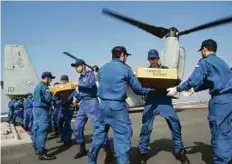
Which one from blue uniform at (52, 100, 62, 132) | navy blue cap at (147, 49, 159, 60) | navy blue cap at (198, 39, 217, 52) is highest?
navy blue cap at (198, 39, 217, 52)

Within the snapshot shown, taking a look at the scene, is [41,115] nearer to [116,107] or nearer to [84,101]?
[84,101]

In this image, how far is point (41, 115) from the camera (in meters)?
A: 7.75

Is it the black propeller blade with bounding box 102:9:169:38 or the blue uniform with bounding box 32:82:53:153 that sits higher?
the black propeller blade with bounding box 102:9:169:38

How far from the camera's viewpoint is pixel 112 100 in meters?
5.69

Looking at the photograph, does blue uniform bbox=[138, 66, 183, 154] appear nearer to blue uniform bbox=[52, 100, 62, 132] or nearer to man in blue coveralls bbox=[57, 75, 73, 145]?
man in blue coveralls bbox=[57, 75, 73, 145]

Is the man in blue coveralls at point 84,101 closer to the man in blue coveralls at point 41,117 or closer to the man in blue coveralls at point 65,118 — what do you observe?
the man in blue coveralls at point 41,117

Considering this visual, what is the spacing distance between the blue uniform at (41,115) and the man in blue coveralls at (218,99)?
11.3 ft

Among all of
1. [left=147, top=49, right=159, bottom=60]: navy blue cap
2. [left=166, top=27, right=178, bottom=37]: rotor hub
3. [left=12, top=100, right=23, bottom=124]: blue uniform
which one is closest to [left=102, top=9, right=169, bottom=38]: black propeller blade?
[left=166, top=27, right=178, bottom=37]: rotor hub

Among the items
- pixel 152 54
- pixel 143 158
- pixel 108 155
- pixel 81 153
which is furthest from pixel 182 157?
pixel 81 153

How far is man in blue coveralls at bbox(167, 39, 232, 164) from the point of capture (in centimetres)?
540

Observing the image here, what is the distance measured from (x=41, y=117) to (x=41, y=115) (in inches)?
1.7

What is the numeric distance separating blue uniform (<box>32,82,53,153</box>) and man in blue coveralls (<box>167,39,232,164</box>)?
11.3 ft

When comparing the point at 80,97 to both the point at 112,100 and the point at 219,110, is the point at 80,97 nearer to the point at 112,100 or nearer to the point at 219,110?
the point at 112,100

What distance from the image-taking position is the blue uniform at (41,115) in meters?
7.67
